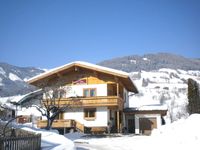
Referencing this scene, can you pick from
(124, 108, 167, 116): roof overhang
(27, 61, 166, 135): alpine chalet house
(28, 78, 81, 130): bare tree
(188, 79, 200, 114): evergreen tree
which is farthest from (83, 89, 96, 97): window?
(188, 79, 200, 114): evergreen tree

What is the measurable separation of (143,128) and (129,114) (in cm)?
271

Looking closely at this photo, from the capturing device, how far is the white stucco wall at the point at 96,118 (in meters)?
38.4

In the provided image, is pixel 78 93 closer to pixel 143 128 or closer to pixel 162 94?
pixel 143 128

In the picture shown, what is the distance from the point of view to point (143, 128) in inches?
1613

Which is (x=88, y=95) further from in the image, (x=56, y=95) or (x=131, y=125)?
(x=131, y=125)

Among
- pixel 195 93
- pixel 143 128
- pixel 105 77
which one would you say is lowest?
pixel 143 128

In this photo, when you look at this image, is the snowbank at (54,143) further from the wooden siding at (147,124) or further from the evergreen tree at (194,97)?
the wooden siding at (147,124)

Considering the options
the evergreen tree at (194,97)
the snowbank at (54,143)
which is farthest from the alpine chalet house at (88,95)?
the snowbank at (54,143)

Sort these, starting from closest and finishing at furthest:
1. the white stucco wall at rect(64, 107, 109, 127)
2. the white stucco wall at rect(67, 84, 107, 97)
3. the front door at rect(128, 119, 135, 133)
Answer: the white stucco wall at rect(64, 107, 109, 127) → the white stucco wall at rect(67, 84, 107, 97) → the front door at rect(128, 119, 135, 133)

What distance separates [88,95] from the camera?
39.9m

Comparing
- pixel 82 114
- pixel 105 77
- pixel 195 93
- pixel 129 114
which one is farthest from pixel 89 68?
pixel 195 93

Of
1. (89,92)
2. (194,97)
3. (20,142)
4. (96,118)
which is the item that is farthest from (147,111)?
(20,142)

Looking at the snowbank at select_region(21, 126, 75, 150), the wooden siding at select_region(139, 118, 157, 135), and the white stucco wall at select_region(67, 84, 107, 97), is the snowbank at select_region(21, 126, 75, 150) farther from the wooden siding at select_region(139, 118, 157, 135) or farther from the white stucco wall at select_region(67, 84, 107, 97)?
the wooden siding at select_region(139, 118, 157, 135)

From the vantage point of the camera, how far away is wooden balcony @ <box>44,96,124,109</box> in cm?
3738
